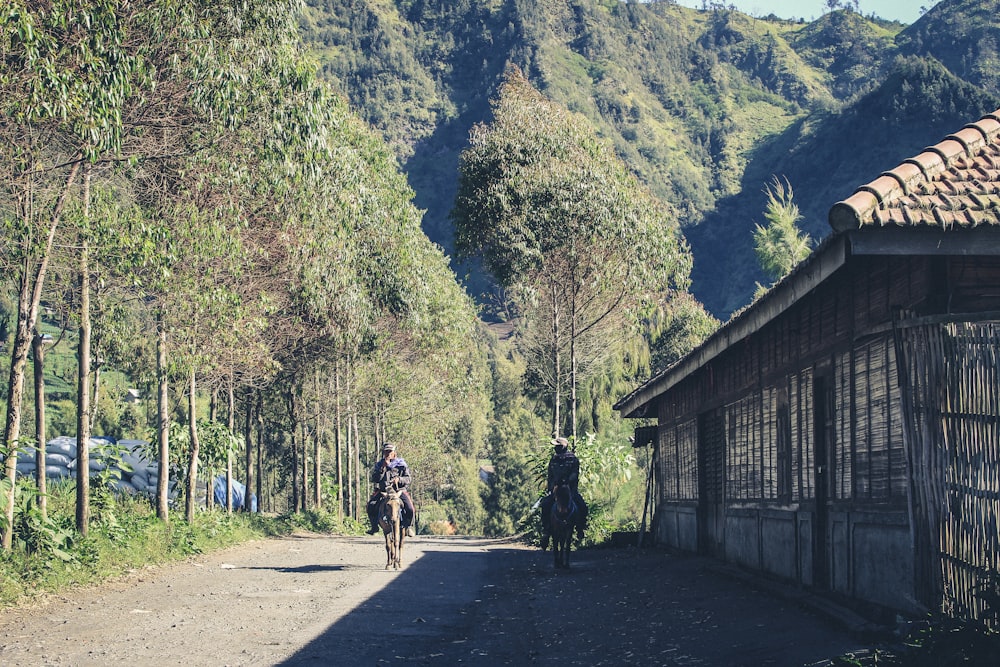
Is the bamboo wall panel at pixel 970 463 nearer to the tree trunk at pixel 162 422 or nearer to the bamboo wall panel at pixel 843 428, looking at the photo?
the bamboo wall panel at pixel 843 428

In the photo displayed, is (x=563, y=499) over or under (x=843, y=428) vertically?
under

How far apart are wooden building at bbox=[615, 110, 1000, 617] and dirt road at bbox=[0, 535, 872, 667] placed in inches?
36.8

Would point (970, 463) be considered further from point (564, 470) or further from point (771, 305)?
point (564, 470)

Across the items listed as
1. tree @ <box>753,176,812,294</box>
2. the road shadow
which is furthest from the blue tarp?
the road shadow

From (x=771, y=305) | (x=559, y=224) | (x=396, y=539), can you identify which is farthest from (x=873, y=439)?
(x=559, y=224)

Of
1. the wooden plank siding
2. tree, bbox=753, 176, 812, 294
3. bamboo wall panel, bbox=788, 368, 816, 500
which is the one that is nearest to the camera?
the wooden plank siding

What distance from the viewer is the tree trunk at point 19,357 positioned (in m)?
14.3

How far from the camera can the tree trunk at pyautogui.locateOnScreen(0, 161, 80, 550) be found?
1434 centimetres

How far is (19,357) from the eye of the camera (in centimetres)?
1491

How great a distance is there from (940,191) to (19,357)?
36.7 feet

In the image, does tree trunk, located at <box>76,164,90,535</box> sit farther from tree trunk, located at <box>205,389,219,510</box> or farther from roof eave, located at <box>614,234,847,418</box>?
tree trunk, located at <box>205,389,219,510</box>

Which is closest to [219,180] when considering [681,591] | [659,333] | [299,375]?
Result: [681,591]

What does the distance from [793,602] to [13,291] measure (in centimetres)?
1316

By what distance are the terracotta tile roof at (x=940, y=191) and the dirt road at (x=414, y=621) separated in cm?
341
